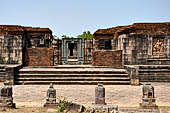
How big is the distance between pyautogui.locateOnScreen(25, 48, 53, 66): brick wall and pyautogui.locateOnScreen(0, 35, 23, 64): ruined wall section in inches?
22.6

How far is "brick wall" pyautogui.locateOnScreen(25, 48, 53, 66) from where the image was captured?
1584cm

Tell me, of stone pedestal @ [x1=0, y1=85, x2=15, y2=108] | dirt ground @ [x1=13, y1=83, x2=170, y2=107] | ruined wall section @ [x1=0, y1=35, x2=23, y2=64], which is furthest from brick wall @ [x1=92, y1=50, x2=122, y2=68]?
stone pedestal @ [x1=0, y1=85, x2=15, y2=108]

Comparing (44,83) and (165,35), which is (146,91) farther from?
(165,35)

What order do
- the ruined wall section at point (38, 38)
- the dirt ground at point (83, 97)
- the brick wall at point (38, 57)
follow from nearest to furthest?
the dirt ground at point (83, 97) → the brick wall at point (38, 57) → the ruined wall section at point (38, 38)

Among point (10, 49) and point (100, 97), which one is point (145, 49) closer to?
point (10, 49)

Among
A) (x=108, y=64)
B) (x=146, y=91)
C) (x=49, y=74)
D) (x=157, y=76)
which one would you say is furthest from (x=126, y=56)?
(x=146, y=91)

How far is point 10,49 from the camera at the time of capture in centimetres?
1543

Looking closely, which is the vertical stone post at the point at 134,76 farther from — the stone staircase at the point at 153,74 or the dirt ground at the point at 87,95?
the stone staircase at the point at 153,74

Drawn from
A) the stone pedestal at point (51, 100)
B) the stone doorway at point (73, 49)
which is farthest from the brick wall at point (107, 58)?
the stone doorway at point (73, 49)

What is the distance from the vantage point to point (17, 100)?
30.2 ft

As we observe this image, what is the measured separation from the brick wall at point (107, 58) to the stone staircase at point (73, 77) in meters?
2.41

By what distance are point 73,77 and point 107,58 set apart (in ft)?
12.2

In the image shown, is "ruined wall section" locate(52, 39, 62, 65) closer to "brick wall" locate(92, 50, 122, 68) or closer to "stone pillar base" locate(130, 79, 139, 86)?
"brick wall" locate(92, 50, 122, 68)

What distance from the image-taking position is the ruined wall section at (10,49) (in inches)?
606
